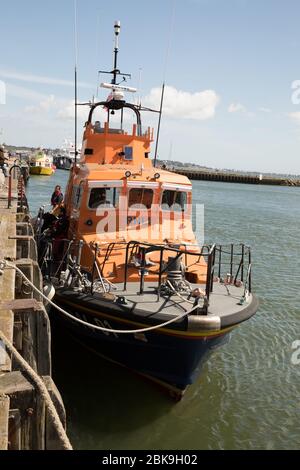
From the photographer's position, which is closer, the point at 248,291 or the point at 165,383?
the point at 165,383

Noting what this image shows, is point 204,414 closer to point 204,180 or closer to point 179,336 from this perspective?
point 179,336

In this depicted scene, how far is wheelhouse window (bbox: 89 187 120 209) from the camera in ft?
27.2

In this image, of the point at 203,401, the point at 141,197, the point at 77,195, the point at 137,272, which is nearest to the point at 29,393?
the point at 137,272

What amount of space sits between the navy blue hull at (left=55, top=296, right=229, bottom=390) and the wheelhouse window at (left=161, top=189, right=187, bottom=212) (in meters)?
3.16

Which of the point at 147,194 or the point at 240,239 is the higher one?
the point at 147,194

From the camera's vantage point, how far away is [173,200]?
8828 millimetres

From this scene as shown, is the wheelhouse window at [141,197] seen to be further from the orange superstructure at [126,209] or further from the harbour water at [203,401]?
the harbour water at [203,401]

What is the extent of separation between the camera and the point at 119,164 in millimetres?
9742

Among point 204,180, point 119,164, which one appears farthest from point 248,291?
point 204,180

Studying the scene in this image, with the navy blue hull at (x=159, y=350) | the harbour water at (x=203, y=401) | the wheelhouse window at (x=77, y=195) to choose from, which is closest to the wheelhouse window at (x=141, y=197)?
the wheelhouse window at (x=77, y=195)

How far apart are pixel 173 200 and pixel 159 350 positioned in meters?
3.63

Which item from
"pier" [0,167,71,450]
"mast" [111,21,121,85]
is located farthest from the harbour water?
"mast" [111,21,121,85]

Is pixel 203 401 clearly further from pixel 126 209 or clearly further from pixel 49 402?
pixel 49 402

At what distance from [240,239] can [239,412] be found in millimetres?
16013
